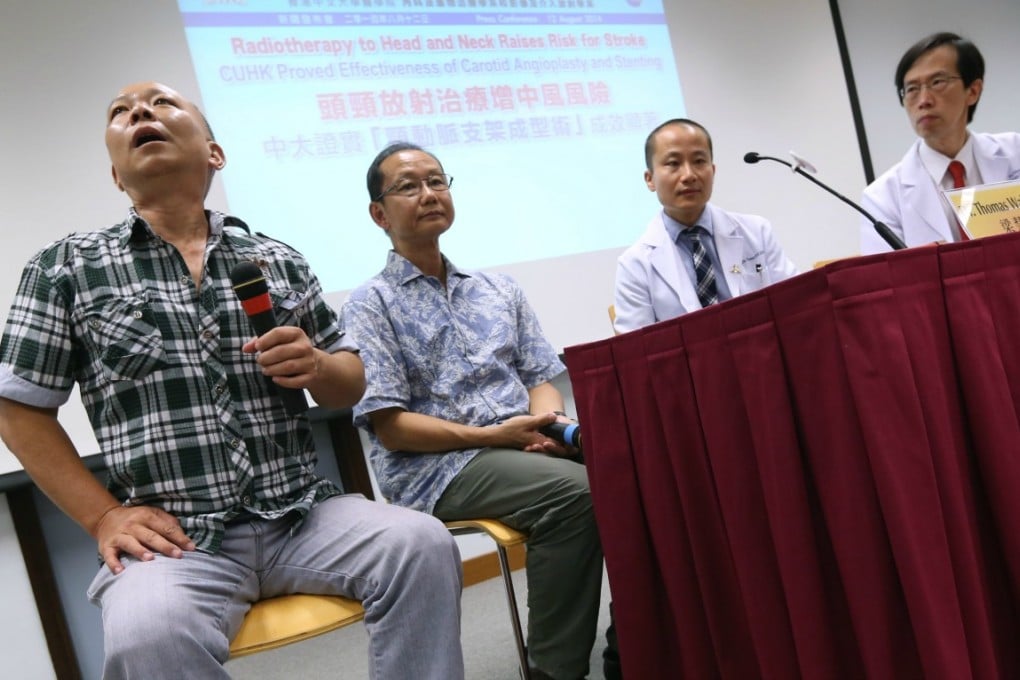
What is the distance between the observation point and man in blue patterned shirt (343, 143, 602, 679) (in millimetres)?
1509

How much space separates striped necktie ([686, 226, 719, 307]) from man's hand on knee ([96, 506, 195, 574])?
1372 mm

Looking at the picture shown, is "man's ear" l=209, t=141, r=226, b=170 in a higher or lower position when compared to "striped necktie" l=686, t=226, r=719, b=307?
higher

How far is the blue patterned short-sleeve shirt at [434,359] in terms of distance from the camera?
1643 mm

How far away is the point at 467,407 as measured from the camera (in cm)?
171

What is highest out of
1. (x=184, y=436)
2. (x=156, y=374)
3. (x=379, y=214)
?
(x=379, y=214)

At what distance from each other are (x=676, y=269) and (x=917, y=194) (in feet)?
2.29

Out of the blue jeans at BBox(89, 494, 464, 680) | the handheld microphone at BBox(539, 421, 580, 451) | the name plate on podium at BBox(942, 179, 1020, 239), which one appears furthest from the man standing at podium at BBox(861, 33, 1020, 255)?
the blue jeans at BBox(89, 494, 464, 680)

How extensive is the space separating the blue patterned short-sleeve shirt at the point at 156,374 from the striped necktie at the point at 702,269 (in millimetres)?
1171

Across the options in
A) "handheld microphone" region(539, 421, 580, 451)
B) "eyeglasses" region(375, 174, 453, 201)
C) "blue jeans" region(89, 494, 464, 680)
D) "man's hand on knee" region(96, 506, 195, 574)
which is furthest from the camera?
"eyeglasses" region(375, 174, 453, 201)

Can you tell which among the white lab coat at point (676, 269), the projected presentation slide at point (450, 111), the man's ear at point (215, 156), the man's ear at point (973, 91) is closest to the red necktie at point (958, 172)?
the man's ear at point (973, 91)

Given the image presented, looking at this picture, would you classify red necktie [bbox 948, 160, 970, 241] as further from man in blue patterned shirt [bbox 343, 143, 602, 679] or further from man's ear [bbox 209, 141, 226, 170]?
man's ear [bbox 209, 141, 226, 170]

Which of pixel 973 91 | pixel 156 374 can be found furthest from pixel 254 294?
pixel 973 91

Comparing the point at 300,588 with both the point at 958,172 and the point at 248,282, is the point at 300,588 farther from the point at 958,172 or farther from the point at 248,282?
the point at 958,172

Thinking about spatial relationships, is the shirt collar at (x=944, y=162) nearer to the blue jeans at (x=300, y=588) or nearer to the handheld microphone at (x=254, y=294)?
the blue jeans at (x=300, y=588)
